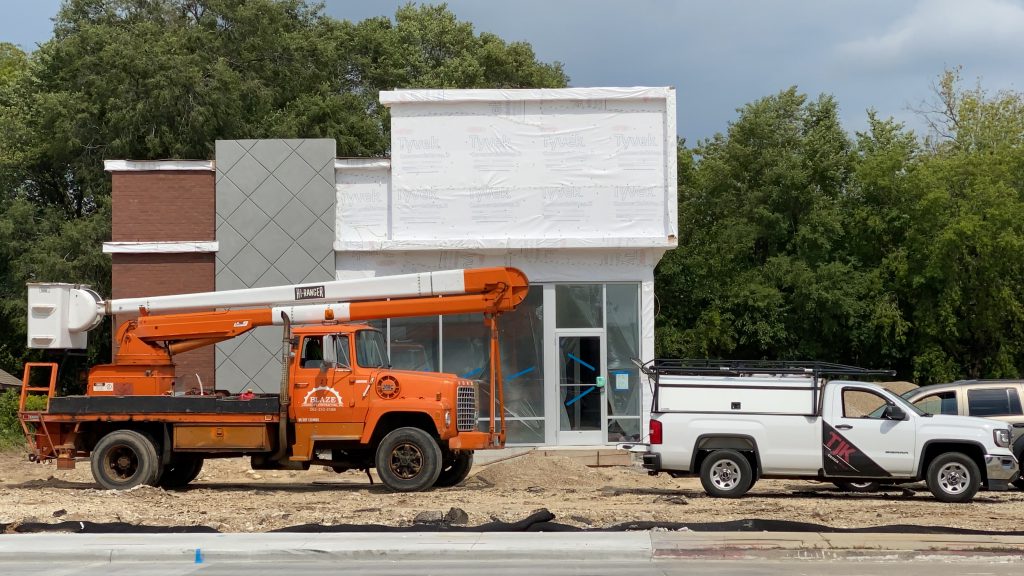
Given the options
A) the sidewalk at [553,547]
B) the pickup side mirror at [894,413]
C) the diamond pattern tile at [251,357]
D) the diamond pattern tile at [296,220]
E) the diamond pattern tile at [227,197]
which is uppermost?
the diamond pattern tile at [227,197]

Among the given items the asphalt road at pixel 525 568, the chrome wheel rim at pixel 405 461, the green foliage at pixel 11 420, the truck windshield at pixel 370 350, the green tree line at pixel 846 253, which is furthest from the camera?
the green tree line at pixel 846 253

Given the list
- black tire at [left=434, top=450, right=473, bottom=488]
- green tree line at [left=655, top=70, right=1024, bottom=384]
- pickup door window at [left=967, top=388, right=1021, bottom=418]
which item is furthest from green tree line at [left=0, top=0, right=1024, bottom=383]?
black tire at [left=434, top=450, right=473, bottom=488]

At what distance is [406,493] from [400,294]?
3.42 m

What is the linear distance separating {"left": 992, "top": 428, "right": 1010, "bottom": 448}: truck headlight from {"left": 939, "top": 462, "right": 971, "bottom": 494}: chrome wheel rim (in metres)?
0.61

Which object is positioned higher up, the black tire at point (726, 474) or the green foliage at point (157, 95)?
the green foliage at point (157, 95)

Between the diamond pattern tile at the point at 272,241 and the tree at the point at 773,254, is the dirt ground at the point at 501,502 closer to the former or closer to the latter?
the diamond pattern tile at the point at 272,241

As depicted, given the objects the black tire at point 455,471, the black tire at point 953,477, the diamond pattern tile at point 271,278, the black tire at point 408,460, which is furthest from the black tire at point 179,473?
the black tire at point 953,477

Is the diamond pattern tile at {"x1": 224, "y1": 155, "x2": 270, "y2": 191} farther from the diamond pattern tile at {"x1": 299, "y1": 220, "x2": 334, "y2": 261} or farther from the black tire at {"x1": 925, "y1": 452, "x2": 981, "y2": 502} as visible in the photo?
the black tire at {"x1": 925, "y1": 452, "x2": 981, "y2": 502}

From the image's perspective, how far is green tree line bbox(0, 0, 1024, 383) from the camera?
128 feet

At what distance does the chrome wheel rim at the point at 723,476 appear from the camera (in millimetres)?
18266

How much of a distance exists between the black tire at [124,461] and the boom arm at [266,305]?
1.71 meters

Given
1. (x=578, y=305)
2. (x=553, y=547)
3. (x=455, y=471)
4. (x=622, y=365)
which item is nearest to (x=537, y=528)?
(x=553, y=547)

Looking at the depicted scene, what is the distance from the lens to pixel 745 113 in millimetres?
44688

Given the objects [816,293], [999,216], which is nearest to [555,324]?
[816,293]
